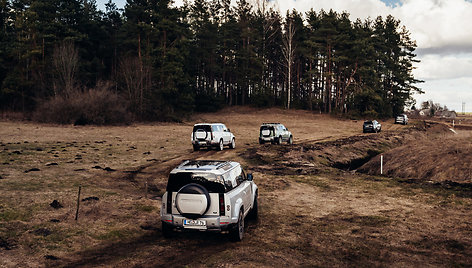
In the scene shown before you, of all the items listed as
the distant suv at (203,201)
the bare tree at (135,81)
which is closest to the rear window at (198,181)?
the distant suv at (203,201)

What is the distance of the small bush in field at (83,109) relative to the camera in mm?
48000

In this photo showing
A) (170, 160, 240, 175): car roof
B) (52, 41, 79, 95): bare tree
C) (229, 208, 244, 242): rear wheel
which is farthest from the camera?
(52, 41, 79, 95): bare tree

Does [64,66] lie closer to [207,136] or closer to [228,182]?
[207,136]

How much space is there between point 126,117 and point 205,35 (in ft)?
122

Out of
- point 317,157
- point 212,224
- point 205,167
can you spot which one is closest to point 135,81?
point 317,157

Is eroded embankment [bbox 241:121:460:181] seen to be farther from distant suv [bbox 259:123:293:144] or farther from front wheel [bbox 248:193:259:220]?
front wheel [bbox 248:193:259:220]

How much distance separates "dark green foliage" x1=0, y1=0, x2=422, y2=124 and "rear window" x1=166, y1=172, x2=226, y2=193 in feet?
141

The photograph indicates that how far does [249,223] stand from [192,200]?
3.34 meters

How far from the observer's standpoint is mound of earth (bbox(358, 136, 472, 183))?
1984 cm

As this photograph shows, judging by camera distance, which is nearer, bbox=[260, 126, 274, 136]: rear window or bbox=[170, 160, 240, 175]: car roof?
bbox=[170, 160, 240, 175]: car roof

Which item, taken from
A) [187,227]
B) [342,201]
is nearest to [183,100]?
[342,201]


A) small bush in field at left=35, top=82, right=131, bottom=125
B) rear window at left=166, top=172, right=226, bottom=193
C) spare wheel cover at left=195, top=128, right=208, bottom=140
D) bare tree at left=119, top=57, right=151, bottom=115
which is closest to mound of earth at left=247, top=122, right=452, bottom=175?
spare wheel cover at left=195, top=128, right=208, bottom=140

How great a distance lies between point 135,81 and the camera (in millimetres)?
58375

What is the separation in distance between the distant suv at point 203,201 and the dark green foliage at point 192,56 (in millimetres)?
42925
